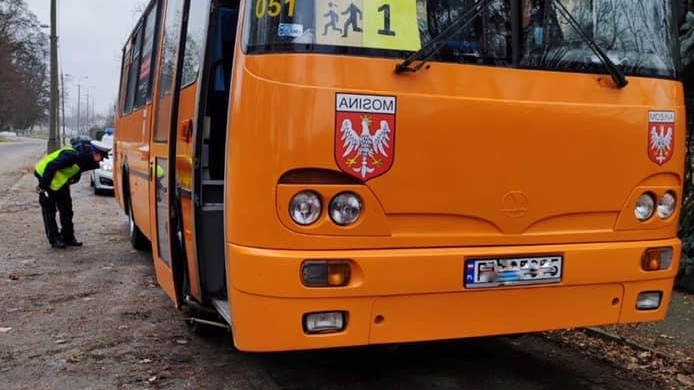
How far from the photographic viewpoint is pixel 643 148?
3.84 metres

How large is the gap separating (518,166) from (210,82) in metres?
1.95

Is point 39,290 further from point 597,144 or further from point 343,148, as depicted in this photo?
point 597,144

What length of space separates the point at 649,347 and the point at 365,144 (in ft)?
10.1

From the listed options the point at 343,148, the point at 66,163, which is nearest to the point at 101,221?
the point at 66,163

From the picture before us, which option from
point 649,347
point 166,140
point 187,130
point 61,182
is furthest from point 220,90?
point 61,182

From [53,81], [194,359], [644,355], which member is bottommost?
[194,359]

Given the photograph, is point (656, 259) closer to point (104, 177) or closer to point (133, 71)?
point (133, 71)

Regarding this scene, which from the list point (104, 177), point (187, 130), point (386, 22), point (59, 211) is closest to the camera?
point (386, 22)

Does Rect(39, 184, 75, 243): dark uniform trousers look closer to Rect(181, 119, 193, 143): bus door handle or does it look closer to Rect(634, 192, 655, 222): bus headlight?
Rect(181, 119, 193, 143): bus door handle

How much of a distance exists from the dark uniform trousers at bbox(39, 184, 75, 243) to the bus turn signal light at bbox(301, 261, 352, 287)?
24.0 feet

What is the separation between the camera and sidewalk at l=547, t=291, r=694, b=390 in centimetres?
468

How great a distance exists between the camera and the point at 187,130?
14.1 ft

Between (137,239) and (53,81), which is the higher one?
(53,81)

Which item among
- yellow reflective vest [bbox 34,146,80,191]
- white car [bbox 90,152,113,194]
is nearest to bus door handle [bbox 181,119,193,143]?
yellow reflective vest [bbox 34,146,80,191]
